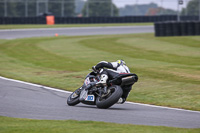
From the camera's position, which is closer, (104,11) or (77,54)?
(77,54)

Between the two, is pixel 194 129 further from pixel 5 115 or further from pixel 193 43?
pixel 193 43

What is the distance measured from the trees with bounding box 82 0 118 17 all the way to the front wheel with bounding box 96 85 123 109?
40.7 m

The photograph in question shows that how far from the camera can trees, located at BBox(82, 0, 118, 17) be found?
1919 inches

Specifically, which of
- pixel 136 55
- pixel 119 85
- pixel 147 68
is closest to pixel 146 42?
pixel 136 55

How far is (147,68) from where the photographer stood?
54.7 feet

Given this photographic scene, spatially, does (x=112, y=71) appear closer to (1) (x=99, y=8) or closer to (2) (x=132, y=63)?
(2) (x=132, y=63)

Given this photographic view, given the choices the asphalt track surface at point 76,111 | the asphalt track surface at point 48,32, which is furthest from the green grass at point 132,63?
the asphalt track surface at point 48,32

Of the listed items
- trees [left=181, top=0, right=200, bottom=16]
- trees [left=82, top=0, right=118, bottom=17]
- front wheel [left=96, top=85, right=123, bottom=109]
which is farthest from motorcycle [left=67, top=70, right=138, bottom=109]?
trees [left=181, top=0, right=200, bottom=16]

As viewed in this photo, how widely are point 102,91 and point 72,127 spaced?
240cm

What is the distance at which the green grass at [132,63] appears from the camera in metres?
11.6

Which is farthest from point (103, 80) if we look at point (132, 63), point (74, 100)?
point (132, 63)

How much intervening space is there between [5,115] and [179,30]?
25335 millimetres

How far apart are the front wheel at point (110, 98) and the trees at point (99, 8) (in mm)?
40652

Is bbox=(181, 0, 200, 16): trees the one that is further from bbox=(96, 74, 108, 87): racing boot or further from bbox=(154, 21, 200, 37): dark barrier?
bbox=(96, 74, 108, 87): racing boot
